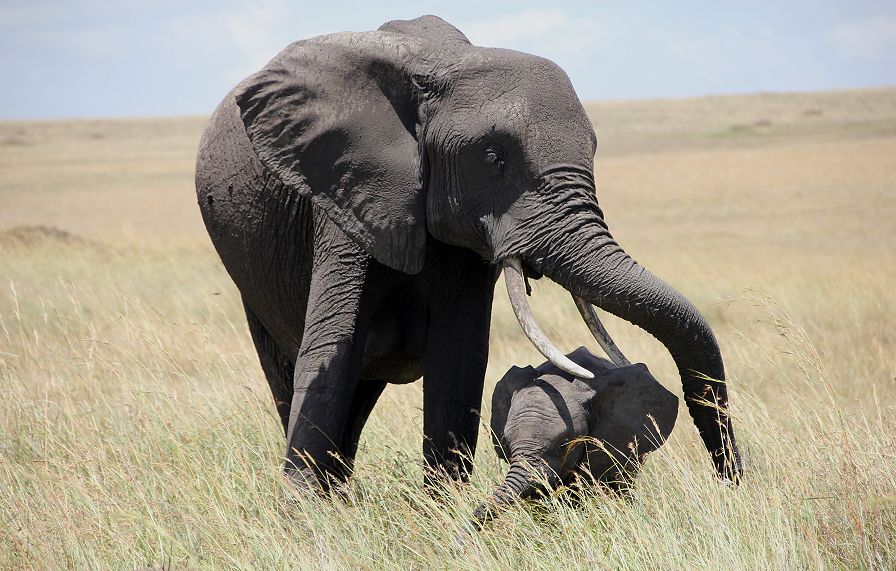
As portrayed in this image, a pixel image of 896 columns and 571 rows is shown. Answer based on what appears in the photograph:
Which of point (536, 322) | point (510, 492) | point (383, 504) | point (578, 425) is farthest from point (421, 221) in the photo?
point (383, 504)

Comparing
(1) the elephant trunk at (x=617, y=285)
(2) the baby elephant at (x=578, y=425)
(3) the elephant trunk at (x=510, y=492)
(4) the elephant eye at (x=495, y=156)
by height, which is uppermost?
(4) the elephant eye at (x=495, y=156)

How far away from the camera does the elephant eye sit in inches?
173

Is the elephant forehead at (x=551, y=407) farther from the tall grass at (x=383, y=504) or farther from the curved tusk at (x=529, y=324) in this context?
the tall grass at (x=383, y=504)

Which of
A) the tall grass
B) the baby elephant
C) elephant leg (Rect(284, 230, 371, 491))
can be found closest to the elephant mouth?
the baby elephant

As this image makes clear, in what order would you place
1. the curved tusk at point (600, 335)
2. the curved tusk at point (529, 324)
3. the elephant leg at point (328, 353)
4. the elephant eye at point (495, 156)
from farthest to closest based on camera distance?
the elephant leg at point (328, 353)
the curved tusk at point (600, 335)
the elephant eye at point (495, 156)
the curved tusk at point (529, 324)

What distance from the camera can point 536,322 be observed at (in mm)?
4117

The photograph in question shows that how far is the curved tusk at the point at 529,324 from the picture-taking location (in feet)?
13.7

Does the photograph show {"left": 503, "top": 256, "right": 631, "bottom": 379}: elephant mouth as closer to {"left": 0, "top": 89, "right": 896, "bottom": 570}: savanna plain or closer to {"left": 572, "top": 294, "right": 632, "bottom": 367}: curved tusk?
{"left": 572, "top": 294, "right": 632, "bottom": 367}: curved tusk

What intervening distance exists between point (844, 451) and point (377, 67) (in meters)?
2.51

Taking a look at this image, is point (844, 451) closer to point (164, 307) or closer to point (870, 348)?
point (870, 348)

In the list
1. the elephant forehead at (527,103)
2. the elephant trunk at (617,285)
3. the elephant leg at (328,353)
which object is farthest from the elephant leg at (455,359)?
the elephant forehead at (527,103)

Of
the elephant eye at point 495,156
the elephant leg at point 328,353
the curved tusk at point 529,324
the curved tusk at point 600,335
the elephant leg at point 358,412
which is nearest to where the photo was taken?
Answer: the curved tusk at point 529,324

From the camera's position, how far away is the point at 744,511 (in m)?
4.29

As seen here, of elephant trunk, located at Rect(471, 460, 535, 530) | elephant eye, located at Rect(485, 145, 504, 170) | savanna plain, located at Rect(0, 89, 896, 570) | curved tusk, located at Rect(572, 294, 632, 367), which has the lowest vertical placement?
savanna plain, located at Rect(0, 89, 896, 570)
